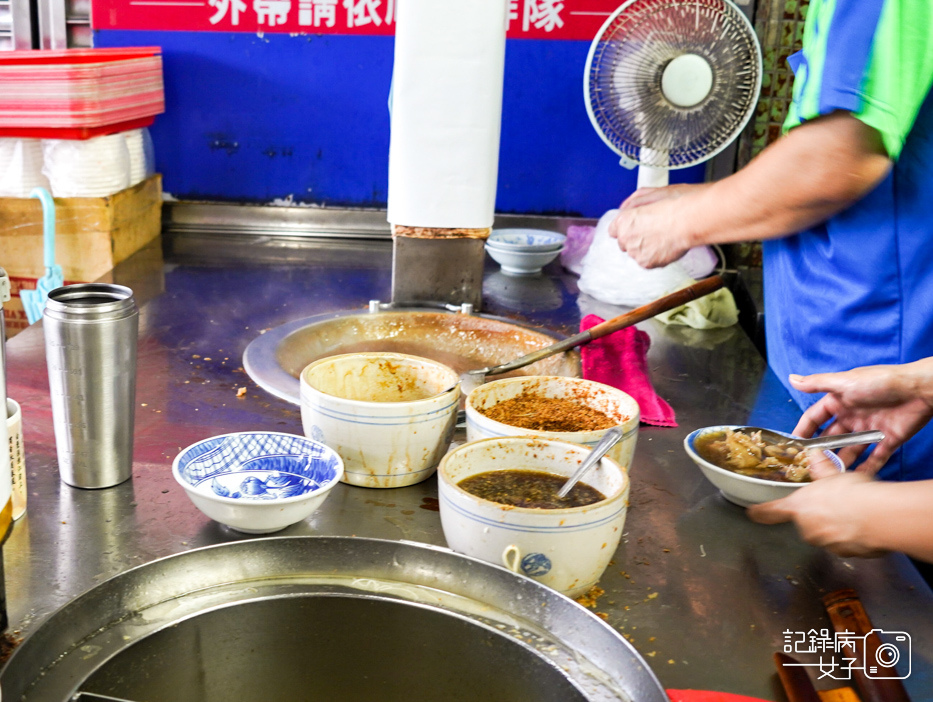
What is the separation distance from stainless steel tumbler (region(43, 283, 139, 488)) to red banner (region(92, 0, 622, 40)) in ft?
7.06

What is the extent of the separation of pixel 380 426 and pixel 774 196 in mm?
746

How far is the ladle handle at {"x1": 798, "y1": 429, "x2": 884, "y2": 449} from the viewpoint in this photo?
1.28 m

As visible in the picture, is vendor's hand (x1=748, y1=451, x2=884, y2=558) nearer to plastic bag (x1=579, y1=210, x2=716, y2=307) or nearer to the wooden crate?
plastic bag (x1=579, y1=210, x2=716, y2=307)

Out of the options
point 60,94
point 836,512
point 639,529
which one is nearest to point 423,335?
point 639,529

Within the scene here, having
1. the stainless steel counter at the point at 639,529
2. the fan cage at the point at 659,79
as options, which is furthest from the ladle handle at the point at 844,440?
the fan cage at the point at 659,79

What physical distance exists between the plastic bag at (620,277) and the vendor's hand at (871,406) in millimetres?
1132

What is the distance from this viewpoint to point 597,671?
0.96 m

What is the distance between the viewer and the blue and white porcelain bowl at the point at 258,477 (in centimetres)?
114

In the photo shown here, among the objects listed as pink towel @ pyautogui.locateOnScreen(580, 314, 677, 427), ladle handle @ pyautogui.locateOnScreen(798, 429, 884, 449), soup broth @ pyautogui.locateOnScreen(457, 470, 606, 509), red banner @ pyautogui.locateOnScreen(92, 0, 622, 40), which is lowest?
pink towel @ pyautogui.locateOnScreen(580, 314, 677, 427)

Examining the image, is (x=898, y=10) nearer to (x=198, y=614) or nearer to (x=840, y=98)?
(x=840, y=98)

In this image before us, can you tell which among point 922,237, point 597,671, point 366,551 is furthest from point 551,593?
point 922,237

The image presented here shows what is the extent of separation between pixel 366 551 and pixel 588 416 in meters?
0.43

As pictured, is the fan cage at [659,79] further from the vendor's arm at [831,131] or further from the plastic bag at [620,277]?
the vendor's arm at [831,131]

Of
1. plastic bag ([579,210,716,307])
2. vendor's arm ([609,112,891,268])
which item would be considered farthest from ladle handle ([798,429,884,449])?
plastic bag ([579,210,716,307])
